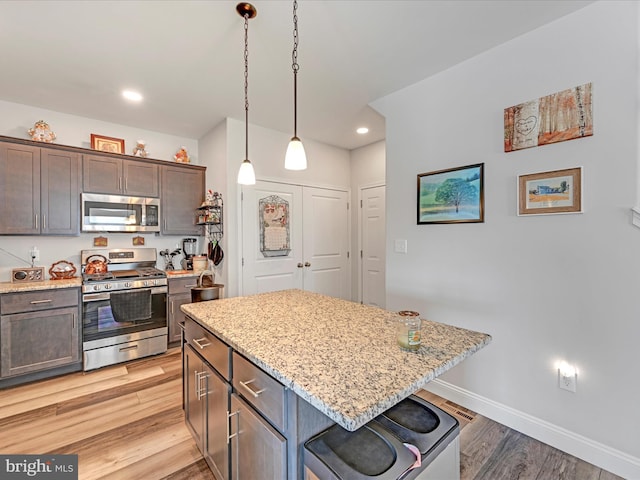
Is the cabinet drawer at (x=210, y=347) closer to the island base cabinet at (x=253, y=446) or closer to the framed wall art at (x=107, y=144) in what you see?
the island base cabinet at (x=253, y=446)

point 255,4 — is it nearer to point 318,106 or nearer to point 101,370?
point 318,106

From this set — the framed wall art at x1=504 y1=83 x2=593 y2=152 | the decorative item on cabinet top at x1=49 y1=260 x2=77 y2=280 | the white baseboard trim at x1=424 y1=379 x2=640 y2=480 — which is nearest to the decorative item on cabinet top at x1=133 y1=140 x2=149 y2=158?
the decorative item on cabinet top at x1=49 y1=260 x2=77 y2=280

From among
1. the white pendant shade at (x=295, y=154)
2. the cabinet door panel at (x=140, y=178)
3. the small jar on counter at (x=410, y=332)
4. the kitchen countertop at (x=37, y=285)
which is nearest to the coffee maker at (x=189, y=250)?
the cabinet door panel at (x=140, y=178)

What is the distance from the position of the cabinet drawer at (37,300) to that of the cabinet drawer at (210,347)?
70.7 inches

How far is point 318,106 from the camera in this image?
3.02 meters

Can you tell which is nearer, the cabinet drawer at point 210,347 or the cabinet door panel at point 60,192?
the cabinet drawer at point 210,347

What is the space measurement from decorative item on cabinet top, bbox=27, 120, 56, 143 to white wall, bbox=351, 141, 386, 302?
3667 mm

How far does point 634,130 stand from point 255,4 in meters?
2.24

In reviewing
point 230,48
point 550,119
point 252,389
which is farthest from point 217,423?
point 550,119

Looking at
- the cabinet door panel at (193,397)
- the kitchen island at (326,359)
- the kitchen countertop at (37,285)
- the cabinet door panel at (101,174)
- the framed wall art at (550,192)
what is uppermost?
the cabinet door panel at (101,174)

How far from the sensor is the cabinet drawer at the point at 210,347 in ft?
4.33

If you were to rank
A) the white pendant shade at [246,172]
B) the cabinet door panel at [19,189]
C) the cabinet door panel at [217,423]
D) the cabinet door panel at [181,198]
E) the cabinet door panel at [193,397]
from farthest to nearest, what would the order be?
the cabinet door panel at [181,198]
the cabinet door panel at [19,189]
the white pendant shade at [246,172]
the cabinet door panel at [193,397]
the cabinet door panel at [217,423]

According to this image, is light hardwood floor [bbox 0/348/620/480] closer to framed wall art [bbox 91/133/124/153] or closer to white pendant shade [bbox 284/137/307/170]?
white pendant shade [bbox 284/137/307/170]

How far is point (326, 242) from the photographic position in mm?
4309
